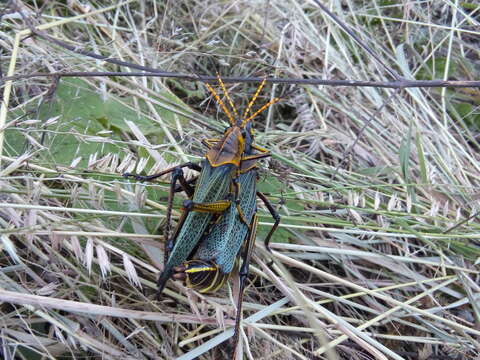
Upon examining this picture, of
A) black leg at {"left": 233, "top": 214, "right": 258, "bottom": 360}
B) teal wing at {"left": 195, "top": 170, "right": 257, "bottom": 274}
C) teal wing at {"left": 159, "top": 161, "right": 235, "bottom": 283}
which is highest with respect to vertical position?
teal wing at {"left": 159, "top": 161, "right": 235, "bottom": 283}

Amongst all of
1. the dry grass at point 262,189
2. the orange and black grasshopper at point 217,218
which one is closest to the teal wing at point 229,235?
the orange and black grasshopper at point 217,218

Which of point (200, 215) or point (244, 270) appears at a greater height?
point (200, 215)

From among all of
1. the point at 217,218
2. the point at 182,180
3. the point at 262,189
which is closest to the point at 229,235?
the point at 217,218

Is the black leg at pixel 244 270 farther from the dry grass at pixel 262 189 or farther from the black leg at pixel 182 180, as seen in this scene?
the black leg at pixel 182 180

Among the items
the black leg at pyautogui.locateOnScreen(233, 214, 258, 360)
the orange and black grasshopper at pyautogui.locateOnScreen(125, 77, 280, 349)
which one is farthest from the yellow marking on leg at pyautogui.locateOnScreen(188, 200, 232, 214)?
the black leg at pyautogui.locateOnScreen(233, 214, 258, 360)

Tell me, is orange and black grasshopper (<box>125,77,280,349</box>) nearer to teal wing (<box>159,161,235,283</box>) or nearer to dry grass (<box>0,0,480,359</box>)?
teal wing (<box>159,161,235,283</box>)

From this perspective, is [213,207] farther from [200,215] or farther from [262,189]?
[262,189]

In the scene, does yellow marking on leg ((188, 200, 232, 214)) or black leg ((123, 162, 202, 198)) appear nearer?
yellow marking on leg ((188, 200, 232, 214))
